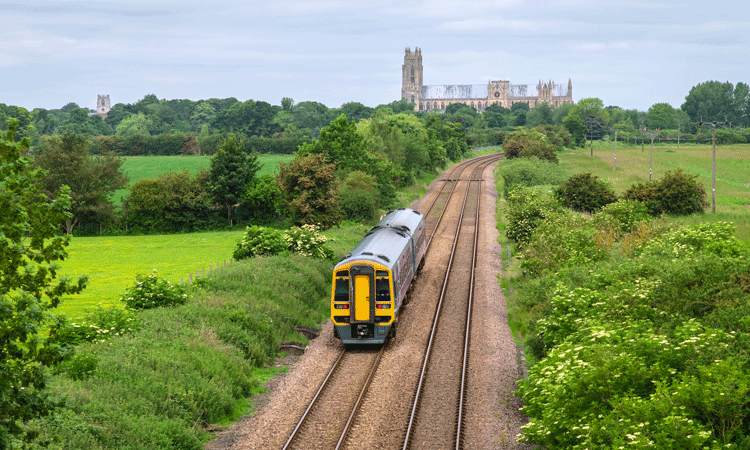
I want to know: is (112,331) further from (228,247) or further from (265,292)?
(228,247)

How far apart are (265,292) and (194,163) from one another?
86463 mm

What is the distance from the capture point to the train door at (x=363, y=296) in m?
21.4

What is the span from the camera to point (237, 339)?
20.6 m

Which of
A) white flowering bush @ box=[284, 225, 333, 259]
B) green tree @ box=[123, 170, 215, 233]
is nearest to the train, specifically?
white flowering bush @ box=[284, 225, 333, 259]

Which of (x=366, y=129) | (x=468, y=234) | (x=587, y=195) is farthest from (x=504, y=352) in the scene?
(x=366, y=129)

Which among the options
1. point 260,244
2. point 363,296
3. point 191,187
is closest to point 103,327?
point 363,296

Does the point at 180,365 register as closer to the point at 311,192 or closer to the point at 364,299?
the point at 364,299

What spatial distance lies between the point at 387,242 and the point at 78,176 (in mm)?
41268

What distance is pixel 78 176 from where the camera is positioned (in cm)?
5578

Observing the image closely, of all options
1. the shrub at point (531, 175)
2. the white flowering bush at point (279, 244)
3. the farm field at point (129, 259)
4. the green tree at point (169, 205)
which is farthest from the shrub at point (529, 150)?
the white flowering bush at point (279, 244)

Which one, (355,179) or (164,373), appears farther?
(355,179)

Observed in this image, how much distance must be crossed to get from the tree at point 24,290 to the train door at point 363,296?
12993 millimetres

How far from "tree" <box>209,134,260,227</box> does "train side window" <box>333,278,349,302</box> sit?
34.1m

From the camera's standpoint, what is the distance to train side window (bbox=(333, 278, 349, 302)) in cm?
2167
